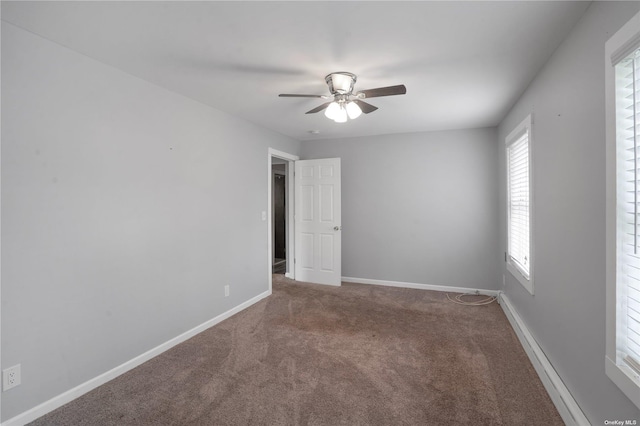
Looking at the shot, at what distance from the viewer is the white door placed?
16.8 feet

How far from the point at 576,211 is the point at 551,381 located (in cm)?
120

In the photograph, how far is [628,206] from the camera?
1.44m

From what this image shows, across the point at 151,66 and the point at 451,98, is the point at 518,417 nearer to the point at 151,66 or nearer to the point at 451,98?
the point at 451,98

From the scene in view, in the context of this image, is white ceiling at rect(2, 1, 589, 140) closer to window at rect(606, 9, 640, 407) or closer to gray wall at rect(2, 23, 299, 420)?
gray wall at rect(2, 23, 299, 420)

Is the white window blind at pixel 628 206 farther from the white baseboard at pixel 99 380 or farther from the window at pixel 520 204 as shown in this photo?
the white baseboard at pixel 99 380

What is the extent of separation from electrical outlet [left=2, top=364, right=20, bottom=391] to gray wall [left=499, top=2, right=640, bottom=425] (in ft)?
10.5

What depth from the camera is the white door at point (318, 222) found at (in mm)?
5109

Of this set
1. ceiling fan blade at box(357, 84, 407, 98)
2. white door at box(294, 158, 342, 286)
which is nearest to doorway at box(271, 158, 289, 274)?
white door at box(294, 158, 342, 286)

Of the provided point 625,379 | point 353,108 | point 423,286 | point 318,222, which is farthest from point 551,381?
point 318,222

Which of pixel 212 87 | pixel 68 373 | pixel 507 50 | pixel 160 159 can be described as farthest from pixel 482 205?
pixel 68 373

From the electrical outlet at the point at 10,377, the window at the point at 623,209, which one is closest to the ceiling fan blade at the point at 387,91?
the window at the point at 623,209

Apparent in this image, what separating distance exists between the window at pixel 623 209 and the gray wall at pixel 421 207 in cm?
321

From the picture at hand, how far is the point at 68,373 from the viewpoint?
2.19 meters

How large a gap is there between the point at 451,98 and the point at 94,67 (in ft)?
10.3
